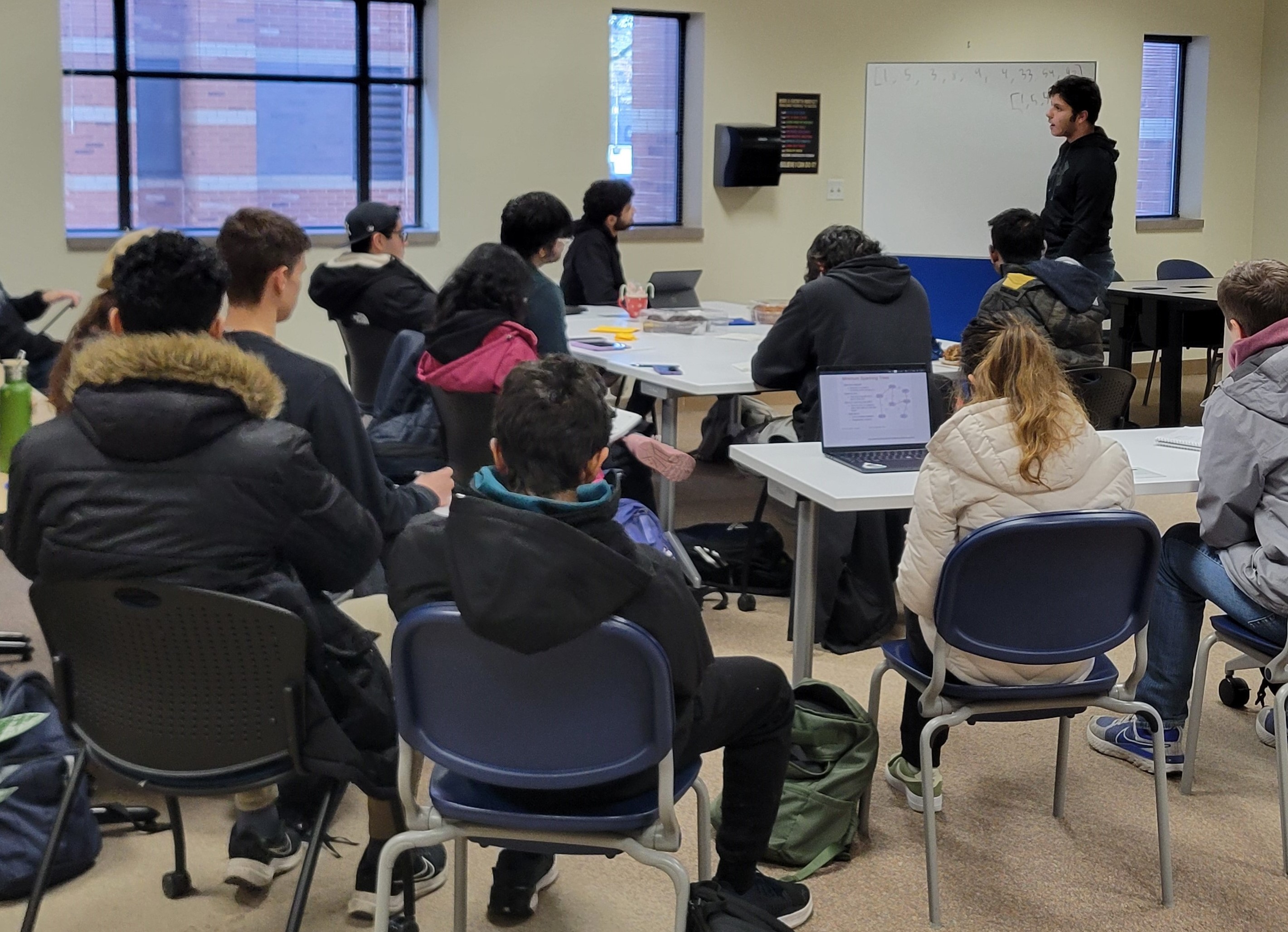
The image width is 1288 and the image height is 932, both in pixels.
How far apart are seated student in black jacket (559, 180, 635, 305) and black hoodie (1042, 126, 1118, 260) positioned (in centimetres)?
186

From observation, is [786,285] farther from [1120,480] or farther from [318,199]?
[1120,480]

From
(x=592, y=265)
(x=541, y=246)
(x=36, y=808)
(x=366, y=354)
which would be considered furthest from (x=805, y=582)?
(x=592, y=265)

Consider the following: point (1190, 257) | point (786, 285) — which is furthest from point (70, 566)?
point (1190, 257)

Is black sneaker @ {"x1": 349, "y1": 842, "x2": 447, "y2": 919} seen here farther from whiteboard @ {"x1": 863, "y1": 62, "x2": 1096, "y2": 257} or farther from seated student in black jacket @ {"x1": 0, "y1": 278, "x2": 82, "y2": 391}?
whiteboard @ {"x1": 863, "y1": 62, "x2": 1096, "y2": 257}

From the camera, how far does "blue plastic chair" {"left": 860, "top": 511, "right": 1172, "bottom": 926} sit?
2402 mm

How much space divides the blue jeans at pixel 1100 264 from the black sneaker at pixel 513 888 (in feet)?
15.3

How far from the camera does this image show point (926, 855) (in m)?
2.66

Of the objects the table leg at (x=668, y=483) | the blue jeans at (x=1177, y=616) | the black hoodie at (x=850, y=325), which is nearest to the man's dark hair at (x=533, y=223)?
the table leg at (x=668, y=483)

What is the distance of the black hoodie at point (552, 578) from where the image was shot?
1820 millimetres

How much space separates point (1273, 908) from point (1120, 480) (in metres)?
0.85

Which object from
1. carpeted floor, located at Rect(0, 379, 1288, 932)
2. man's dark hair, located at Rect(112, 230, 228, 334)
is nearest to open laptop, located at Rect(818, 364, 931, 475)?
carpeted floor, located at Rect(0, 379, 1288, 932)

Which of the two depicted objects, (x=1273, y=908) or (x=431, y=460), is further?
(x=431, y=460)

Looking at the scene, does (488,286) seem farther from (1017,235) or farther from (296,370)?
(1017,235)

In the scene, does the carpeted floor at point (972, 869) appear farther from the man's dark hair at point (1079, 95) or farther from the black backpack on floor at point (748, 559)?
the man's dark hair at point (1079, 95)
